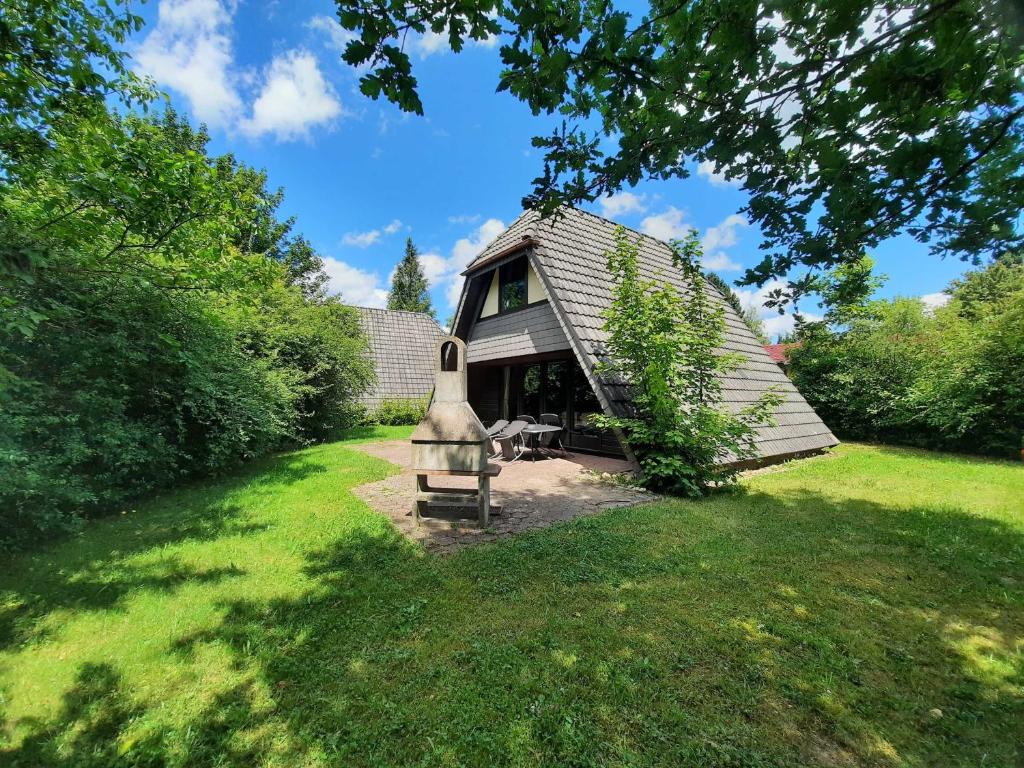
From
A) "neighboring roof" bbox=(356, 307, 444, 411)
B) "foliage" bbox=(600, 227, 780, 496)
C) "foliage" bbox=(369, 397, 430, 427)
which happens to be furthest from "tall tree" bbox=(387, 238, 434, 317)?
"foliage" bbox=(600, 227, 780, 496)

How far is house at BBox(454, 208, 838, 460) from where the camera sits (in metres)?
7.87

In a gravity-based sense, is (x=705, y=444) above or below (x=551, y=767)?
above

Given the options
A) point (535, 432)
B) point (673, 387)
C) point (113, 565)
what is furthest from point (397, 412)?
point (113, 565)

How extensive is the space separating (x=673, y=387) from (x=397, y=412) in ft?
41.5

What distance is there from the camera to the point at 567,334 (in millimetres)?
7484

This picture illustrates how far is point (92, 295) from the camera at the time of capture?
15.5ft

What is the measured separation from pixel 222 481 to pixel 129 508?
147 centimetres

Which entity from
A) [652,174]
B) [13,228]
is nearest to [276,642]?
[652,174]

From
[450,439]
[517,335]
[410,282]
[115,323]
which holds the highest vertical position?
[410,282]

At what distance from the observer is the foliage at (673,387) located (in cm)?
Result: 600

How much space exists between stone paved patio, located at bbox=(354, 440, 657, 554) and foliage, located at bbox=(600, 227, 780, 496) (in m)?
0.76

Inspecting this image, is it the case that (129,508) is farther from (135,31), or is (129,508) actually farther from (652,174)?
(652,174)

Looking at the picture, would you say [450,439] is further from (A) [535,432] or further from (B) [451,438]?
(A) [535,432]

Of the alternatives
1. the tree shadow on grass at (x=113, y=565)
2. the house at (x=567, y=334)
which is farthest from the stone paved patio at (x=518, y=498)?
the tree shadow on grass at (x=113, y=565)
